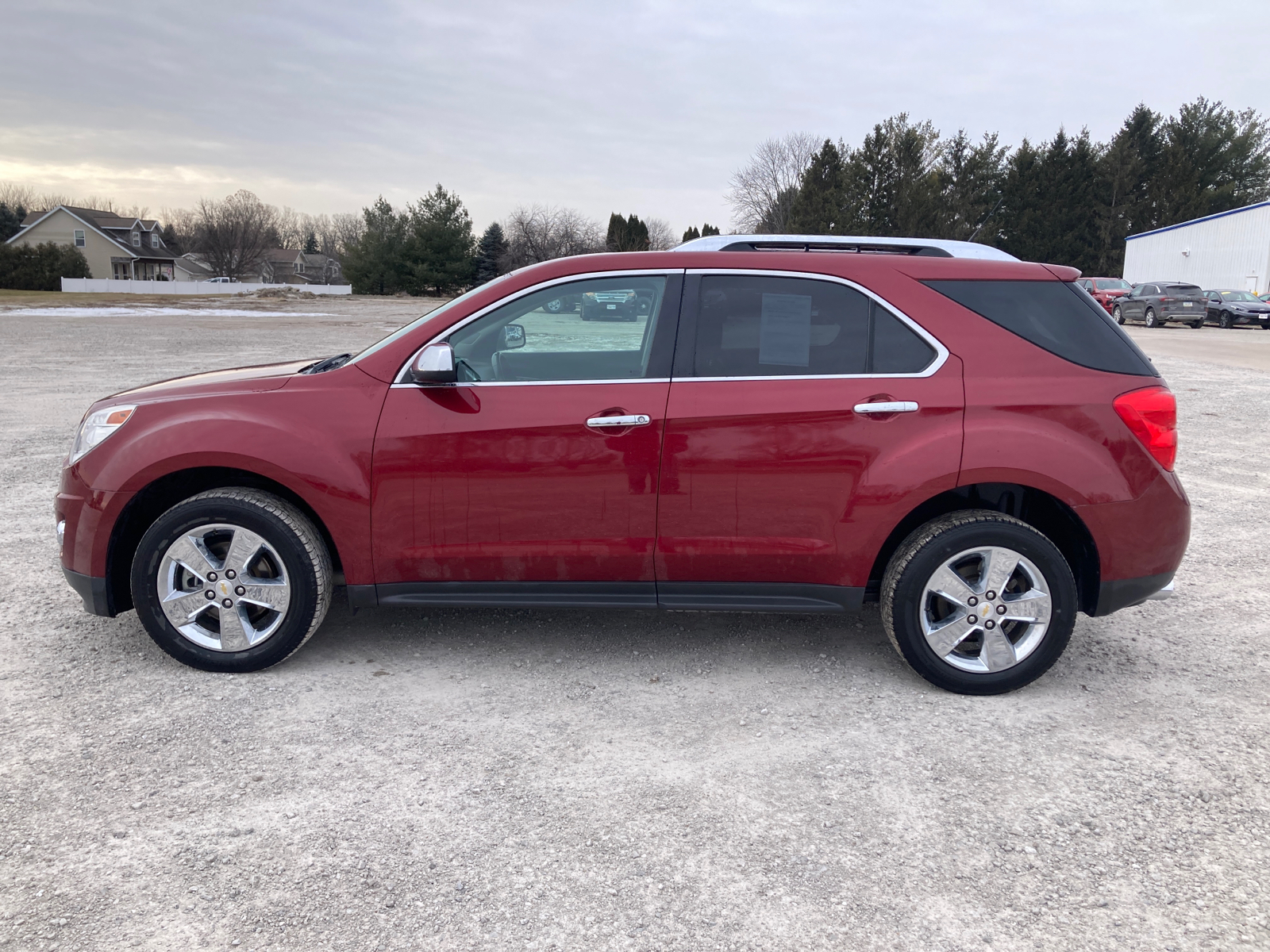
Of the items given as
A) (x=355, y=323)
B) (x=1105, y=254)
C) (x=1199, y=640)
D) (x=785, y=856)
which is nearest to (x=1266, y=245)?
(x=1105, y=254)

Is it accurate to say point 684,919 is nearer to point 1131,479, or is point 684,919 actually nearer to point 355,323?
point 1131,479

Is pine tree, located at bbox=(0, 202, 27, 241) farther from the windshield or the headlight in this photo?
the windshield

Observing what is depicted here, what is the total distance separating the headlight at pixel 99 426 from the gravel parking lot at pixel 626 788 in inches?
36.9

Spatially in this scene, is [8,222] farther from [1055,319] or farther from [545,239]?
[1055,319]

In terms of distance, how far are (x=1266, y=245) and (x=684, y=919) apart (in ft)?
162

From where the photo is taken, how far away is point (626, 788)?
312 cm

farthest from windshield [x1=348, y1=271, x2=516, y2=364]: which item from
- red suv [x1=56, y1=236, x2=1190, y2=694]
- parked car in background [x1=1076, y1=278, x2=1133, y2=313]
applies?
parked car in background [x1=1076, y1=278, x2=1133, y2=313]

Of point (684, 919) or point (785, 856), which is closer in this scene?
point (684, 919)

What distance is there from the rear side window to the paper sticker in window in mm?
542

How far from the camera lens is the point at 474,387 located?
3.83 metres

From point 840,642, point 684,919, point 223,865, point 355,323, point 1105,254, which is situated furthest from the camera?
point 1105,254

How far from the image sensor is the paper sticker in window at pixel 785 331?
12.5ft

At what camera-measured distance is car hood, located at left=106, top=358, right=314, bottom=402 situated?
3.97 m

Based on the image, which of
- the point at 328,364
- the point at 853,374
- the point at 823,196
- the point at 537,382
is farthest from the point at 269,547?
the point at 823,196
